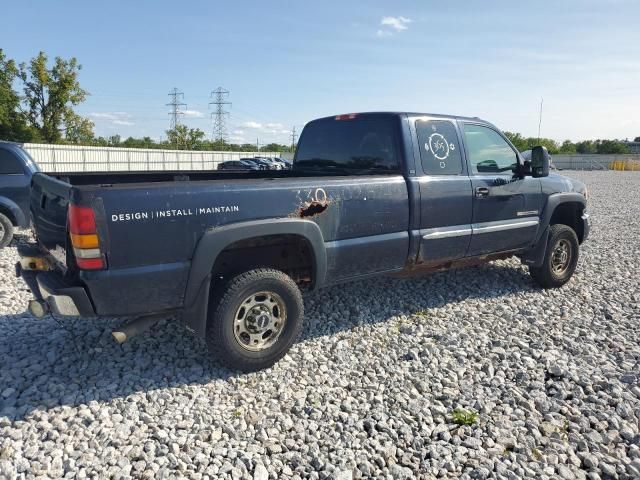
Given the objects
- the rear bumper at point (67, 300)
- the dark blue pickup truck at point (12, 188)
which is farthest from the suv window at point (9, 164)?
the rear bumper at point (67, 300)

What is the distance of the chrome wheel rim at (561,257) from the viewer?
5836mm

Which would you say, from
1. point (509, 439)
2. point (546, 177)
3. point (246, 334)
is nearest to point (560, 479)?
point (509, 439)

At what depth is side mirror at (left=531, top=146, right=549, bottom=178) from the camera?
16.9 feet

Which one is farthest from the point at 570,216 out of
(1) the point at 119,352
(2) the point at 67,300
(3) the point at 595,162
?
(3) the point at 595,162

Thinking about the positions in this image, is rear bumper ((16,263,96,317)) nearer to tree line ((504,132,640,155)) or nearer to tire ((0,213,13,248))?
tire ((0,213,13,248))

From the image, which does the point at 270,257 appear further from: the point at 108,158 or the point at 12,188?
the point at 108,158

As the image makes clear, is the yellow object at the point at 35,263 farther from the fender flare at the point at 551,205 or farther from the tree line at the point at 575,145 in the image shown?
the tree line at the point at 575,145

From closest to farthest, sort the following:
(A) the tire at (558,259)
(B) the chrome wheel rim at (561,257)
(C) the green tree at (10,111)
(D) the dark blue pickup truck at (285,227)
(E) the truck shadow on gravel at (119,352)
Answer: (D) the dark blue pickup truck at (285,227) < (E) the truck shadow on gravel at (119,352) < (A) the tire at (558,259) < (B) the chrome wheel rim at (561,257) < (C) the green tree at (10,111)

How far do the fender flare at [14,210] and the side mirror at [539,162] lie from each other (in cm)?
722

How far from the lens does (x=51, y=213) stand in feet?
11.6

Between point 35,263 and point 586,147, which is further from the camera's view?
point 586,147

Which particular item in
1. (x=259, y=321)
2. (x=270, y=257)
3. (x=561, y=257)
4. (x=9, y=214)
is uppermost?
(x=270, y=257)

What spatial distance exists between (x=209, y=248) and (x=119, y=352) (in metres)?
1.42

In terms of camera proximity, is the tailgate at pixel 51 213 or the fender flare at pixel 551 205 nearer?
the tailgate at pixel 51 213
